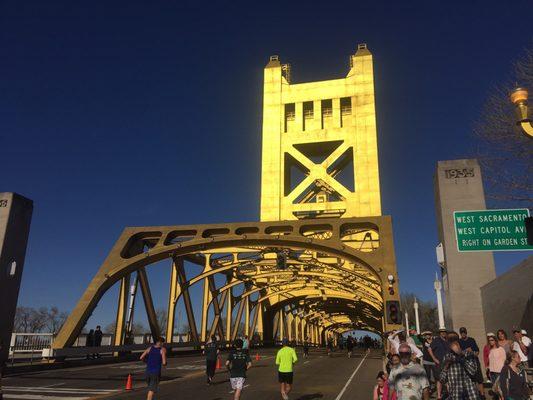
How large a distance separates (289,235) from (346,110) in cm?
2743

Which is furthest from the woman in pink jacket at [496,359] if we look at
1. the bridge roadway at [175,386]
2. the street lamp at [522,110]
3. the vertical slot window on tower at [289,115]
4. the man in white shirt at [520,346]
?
the vertical slot window on tower at [289,115]

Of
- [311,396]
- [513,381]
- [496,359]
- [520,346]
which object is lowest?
[311,396]

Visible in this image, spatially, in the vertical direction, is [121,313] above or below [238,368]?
above

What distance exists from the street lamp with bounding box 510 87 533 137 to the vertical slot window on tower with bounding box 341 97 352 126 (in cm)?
4039

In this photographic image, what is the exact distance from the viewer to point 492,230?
1147 centimetres

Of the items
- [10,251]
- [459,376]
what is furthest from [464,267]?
[10,251]

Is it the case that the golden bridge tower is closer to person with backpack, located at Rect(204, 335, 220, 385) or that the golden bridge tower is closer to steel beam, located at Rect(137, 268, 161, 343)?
steel beam, located at Rect(137, 268, 161, 343)

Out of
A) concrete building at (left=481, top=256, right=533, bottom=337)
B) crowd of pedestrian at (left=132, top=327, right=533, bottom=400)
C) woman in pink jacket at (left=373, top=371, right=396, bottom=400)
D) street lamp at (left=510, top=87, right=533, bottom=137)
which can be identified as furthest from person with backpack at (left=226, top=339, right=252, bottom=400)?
street lamp at (left=510, top=87, right=533, bottom=137)

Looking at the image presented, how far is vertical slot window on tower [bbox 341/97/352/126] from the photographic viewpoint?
48781 millimetres

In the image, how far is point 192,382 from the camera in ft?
52.5

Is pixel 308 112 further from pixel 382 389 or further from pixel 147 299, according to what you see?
pixel 382 389

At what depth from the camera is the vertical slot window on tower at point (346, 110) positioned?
48.8 meters

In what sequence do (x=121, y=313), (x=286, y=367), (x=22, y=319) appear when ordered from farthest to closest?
(x=22, y=319) → (x=121, y=313) → (x=286, y=367)

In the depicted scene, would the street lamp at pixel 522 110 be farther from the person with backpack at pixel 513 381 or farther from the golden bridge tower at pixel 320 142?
the golden bridge tower at pixel 320 142
